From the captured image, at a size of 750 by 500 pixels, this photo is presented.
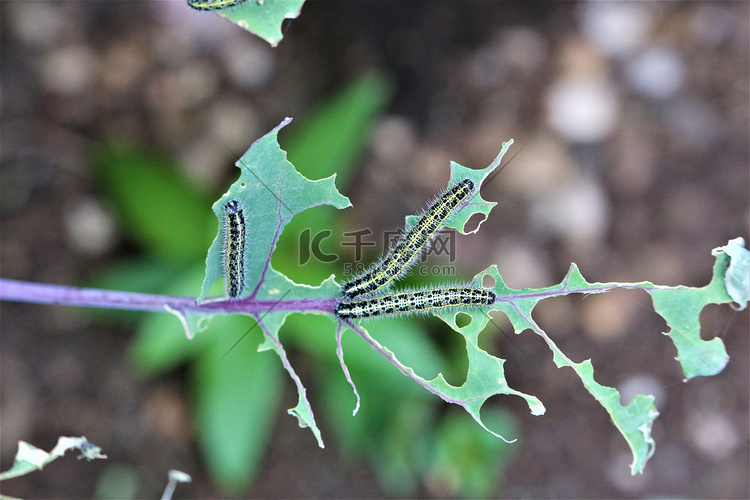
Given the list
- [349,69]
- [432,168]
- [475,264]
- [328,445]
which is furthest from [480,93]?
[328,445]

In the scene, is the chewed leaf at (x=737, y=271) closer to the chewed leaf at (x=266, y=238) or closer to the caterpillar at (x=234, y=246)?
the chewed leaf at (x=266, y=238)

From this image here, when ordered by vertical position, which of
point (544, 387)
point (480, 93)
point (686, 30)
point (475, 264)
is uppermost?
point (686, 30)

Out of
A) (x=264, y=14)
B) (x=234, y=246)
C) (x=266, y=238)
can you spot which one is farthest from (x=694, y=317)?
(x=264, y=14)

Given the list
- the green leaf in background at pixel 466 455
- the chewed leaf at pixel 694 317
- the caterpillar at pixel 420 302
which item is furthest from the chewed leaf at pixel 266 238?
the green leaf in background at pixel 466 455

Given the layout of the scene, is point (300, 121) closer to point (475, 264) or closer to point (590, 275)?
point (475, 264)

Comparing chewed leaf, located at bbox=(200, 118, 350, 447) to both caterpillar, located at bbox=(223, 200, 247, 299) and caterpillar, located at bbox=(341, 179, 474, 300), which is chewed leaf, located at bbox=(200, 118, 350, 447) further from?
caterpillar, located at bbox=(341, 179, 474, 300)

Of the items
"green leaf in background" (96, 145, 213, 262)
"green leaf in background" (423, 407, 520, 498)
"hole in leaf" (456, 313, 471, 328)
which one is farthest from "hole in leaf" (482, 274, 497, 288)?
"green leaf in background" (96, 145, 213, 262)
